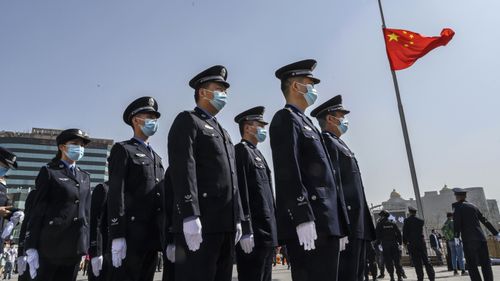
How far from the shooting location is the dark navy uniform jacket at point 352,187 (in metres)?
4.42

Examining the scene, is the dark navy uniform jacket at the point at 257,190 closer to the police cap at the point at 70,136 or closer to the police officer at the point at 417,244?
the police cap at the point at 70,136

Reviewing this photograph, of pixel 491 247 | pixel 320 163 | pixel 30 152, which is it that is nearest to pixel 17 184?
pixel 30 152

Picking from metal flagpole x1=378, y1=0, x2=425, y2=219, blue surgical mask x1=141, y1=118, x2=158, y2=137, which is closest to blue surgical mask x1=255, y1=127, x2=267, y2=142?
blue surgical mask x1=141, y1=118, x2=158, y2=137

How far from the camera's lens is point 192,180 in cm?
333

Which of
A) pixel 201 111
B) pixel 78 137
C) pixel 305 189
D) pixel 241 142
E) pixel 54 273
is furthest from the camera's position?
pixel 241 142

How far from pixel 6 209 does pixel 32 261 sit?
5.10 feet

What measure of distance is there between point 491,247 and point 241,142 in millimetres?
19547

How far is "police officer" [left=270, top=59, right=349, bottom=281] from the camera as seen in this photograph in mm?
3205

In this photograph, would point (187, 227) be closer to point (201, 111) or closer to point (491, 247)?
point (201, 111)

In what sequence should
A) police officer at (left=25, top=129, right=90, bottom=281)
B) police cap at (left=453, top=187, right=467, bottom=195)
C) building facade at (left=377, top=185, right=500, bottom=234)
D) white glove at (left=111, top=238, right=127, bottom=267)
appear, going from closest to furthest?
white glove at (left=111, top=238, right=127, bottom=267) → police officer at (left=25, top=129, right=90, bottom=281) → police cap at (left=453, top=187, right=467, bottom=195) → building facade at (left=377, top=185, right=500, bottom=234)

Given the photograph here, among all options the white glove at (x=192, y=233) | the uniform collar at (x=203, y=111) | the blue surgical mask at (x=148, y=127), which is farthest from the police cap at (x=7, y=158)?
the white glove at (x=192, y=233)

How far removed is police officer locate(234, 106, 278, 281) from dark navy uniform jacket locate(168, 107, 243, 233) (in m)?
0.63

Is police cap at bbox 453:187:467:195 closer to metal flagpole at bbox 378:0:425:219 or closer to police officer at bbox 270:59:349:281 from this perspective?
metal flagpole at bbox 378:0:425:219

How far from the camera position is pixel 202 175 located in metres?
3.57
